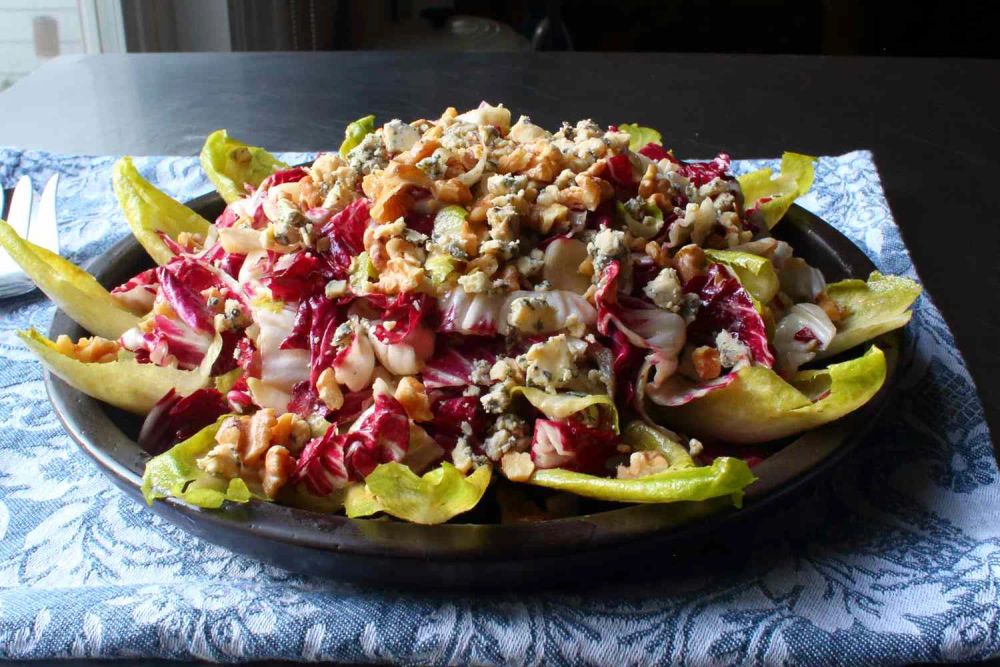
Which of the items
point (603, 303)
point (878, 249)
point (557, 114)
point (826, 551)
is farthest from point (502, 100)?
point (826, 551)

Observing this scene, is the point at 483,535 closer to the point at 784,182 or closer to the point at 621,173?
the point at 621,173

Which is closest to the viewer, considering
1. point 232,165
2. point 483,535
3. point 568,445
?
point 483,535

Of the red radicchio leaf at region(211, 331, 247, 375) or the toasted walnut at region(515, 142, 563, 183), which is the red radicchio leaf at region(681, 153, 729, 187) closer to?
the toasted walnut at region(515, 142, 563, 183)

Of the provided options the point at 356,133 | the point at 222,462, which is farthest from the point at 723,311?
the point at 356,133

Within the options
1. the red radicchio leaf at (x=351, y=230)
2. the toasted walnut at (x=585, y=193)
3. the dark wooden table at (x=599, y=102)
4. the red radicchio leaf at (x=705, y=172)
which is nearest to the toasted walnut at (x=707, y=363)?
the toasted walnut at (x=585, y=193)

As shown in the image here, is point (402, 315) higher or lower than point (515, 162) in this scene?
lower

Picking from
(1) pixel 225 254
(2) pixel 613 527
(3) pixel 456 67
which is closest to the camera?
(2) pixel 613 527

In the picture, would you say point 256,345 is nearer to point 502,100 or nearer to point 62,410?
point 62,410
